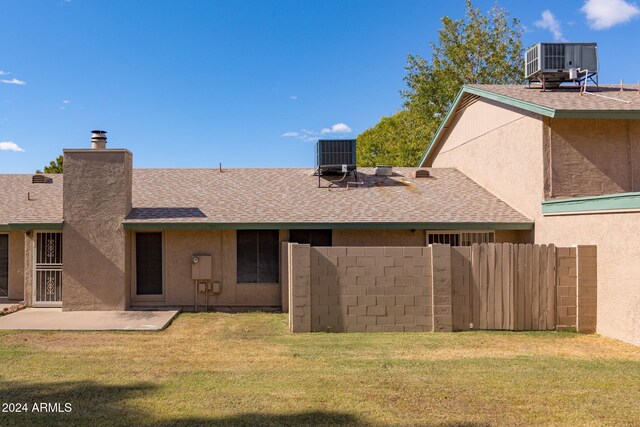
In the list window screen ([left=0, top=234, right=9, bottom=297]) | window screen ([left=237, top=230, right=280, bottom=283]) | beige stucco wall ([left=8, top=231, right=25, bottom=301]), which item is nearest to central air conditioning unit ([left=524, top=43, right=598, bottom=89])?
window screen ([left=237, top=230, right=280, bottom=283])

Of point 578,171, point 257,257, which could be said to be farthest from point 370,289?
point 578,171

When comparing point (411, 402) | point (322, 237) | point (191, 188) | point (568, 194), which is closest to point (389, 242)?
point (322, 237)

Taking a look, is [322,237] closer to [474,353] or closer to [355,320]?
[355,320]

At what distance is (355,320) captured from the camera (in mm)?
10984

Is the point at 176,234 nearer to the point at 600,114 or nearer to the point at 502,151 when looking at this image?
the point at 502,151

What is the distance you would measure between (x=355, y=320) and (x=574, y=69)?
440 inches

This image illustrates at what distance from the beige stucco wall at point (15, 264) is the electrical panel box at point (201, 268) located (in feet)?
18.2

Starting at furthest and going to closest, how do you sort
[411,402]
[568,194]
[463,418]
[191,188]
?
[191,188] < [568,194] < [411,402] < [463,418]

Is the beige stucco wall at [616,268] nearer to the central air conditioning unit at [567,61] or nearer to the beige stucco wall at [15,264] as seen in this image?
the central air conditioning unit at [567,61]

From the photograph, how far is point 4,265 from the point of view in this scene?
14859 mm

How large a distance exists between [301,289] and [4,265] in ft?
33.0

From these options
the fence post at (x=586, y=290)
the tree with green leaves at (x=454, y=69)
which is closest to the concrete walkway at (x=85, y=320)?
the fence post at (x=586, y=290)

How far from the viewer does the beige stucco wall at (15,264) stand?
48.5ft

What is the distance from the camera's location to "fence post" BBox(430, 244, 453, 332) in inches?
430
